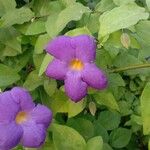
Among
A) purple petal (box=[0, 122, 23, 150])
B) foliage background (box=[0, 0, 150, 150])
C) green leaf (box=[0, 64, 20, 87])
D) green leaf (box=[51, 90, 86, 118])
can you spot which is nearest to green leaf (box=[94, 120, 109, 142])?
foliage background (box=[0, 0, 150, 150])

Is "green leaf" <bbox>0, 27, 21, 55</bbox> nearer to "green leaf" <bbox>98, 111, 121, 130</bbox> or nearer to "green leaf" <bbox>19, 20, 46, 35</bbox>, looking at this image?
"green leaf" <bbox>19, 20, 46, 35</bbox>

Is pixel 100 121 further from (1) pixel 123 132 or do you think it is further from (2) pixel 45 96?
(2) pixel 45 96

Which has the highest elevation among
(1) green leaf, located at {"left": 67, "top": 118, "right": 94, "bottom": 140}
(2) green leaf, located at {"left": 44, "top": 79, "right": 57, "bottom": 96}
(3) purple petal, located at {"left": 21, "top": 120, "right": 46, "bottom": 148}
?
(3) purple petal, located at {"left": 21, "top": 120, "right": 46, "bottom": 148}

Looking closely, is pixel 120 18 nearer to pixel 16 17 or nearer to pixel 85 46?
pixel 85 46

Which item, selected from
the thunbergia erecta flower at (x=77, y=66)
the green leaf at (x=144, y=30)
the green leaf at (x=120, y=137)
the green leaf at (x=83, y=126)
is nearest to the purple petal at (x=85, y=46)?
the thunbergia erecta flower at (x=77, y=66)

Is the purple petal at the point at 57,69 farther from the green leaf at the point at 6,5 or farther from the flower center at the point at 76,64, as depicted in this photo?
the green leaf at the point at 6,5
